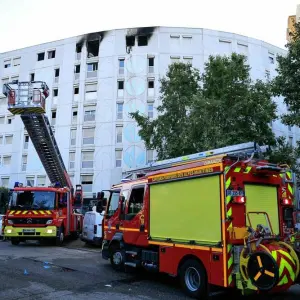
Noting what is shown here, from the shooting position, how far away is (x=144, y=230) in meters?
8.59

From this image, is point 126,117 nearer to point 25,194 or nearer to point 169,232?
point 25,194

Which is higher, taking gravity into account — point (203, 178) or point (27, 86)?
point (27, 86)

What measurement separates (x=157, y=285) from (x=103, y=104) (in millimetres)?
26614

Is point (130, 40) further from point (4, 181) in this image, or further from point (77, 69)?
point (4, 181)

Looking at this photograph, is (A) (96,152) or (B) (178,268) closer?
(B) (178,268)

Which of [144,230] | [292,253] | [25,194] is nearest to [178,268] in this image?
[144,230]

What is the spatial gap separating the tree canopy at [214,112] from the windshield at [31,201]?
18.5 feet

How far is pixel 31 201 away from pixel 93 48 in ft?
76.6

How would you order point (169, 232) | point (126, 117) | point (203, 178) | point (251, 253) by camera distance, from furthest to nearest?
point (126, 117) < point (169, 232) < point (203, 178) < point (251, 253)

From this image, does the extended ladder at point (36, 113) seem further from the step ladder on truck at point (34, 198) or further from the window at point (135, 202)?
the window at point (135, 202)

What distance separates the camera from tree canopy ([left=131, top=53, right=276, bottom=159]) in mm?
15258

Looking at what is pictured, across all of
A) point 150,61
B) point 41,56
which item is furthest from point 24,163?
point 150,61

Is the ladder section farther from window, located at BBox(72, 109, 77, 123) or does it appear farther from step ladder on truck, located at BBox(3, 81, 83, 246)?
window, located at BBox(72, 109, 77, 123)

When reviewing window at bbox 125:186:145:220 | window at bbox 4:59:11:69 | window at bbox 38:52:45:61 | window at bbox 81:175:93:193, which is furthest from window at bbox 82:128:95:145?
window at bbox 125:186:145:220
